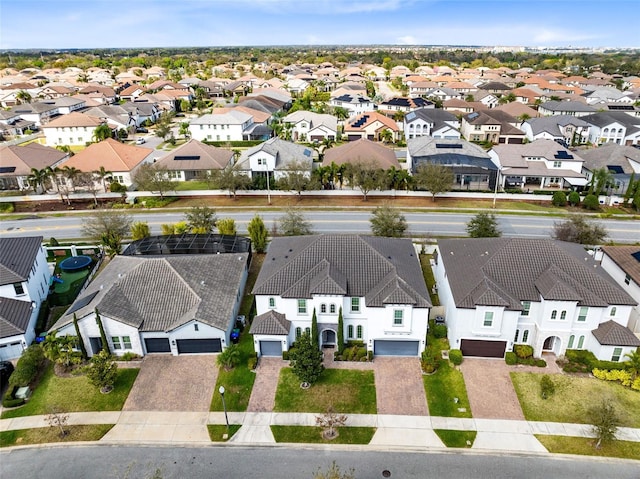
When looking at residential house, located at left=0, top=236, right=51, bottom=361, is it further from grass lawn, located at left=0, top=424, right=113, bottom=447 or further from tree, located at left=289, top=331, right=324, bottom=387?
tree, located at left=289, top=331, right=324, bottom=387

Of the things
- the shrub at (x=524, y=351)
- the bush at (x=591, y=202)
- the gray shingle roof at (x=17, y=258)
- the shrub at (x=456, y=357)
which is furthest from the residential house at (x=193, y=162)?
the bush at (x=591, y=202)

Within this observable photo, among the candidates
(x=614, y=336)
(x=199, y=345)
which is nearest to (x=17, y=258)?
(x=199, y=345)

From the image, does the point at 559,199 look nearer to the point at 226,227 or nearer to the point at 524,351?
the point at 524,351

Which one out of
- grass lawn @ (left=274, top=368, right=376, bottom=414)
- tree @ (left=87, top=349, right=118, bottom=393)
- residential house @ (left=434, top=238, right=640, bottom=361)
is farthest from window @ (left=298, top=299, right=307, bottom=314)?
tree @ (left=87, top=349, right=118, bottom=393)

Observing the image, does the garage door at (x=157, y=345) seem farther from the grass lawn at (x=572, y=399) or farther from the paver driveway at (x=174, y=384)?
the grass lawn at (x=572, y=399)

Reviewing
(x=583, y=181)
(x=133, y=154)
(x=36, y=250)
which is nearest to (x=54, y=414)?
(x=36, y=250)

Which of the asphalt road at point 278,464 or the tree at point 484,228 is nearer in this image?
the asphalt road at point 278,464

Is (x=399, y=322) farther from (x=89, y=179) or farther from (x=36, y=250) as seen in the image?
(x=89, y=179)

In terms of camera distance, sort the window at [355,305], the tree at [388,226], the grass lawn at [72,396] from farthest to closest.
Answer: the tree at [388,226] → the window at [355,305] → the grass lawn at [72,396]
